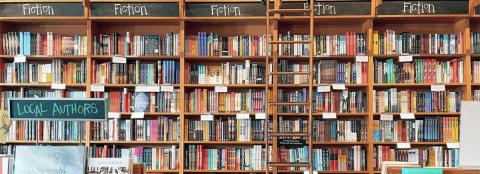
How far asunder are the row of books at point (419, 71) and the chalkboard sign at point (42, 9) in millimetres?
3072

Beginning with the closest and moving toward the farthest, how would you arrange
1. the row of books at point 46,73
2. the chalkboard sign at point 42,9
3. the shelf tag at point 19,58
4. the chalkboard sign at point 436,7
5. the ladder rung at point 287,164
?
the ladder rung at point 287,164
the chalkboard sign at point 436,7
the chalkboard sign at point 42,9
the shelf tag at point 19,58
the row of books at point 46,73

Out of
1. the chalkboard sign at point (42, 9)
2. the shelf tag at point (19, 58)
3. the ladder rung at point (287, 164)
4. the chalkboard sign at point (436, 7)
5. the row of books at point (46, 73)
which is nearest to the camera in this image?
the ladder rung at point (287, 164)

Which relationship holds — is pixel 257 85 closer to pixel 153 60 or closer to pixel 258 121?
pixel 258 121

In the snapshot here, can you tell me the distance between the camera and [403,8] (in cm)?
609

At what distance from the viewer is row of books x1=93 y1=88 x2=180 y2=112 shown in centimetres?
636

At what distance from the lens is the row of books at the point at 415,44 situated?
6.25 meters

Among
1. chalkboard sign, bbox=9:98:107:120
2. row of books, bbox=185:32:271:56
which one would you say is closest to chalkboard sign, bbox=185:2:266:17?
row of books, bbox=185:32:271:56

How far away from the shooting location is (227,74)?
638cm

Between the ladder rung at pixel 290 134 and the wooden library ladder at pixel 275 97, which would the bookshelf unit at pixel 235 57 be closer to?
the wooden library ladder at pixel 275 97

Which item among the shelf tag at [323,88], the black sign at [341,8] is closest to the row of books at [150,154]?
the shelf tag at [323,88]

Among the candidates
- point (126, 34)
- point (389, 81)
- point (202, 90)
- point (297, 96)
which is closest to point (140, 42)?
point (126, 34)

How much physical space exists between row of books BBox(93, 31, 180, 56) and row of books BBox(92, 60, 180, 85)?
0.11 metres

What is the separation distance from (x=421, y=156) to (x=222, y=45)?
7.55ft

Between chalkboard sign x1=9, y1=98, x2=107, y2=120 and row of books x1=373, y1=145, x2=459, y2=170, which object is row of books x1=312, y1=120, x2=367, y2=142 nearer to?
row of books x1=373, y1=145, x2=459, y2=170
